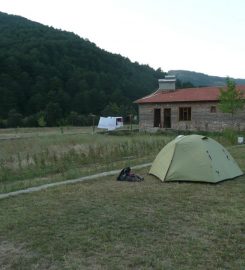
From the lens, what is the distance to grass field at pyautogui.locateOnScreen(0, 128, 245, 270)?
4.71 m

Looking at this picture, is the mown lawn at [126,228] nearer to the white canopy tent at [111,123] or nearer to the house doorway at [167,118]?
the house doorway at [167,118]

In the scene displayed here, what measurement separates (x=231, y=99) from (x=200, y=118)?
526cm

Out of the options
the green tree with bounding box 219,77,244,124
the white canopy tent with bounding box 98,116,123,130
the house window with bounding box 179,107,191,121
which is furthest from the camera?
the white canopy tent with bounding box 98,116,123,130

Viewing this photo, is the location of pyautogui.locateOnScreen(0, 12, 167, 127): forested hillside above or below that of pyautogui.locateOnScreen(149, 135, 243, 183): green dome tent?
above

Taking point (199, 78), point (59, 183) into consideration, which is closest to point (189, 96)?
point (59, 183)

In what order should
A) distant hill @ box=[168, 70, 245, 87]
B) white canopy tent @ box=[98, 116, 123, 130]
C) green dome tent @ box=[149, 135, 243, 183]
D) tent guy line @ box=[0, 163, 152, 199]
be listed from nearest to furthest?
tent guy line @ box=[0, 163, 152, 199] < green dome tent @ box=[149, 135, 243, 183] < white canopy tent @ box=[98, 116, 123, 130] < distant hill @ box=[168, 70, 245, 87]

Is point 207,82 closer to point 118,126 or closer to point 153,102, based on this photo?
point 118,126

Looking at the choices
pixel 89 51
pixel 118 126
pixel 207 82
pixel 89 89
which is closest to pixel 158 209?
pixel 118 126

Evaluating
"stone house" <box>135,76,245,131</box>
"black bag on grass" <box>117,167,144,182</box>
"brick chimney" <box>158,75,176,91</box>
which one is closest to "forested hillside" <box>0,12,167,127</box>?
"brick chimney" <box>158,75,176,91</box>

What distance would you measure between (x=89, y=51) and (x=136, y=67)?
1812 centimetres

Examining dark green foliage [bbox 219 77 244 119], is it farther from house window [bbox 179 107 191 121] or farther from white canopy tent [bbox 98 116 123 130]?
white canopy tent [bbox 98 116 123 130]

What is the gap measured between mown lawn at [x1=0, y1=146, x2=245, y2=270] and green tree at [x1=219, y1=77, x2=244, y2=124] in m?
19.7

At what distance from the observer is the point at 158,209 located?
277 inches

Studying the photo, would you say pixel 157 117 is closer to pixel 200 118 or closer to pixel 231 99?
pixel 200 118
